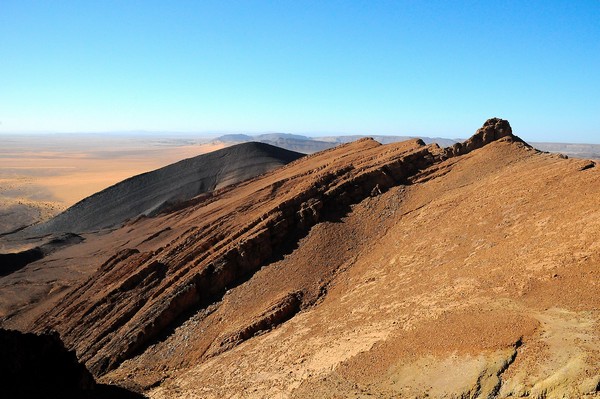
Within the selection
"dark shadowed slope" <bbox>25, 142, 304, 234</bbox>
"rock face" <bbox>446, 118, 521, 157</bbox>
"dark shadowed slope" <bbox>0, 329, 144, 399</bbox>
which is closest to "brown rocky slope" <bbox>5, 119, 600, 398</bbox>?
"rock face" <bbox>446, 118, 521, 157</bbox>

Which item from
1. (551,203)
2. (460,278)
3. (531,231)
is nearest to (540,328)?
(460,278)

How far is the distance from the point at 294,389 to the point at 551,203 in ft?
39.0

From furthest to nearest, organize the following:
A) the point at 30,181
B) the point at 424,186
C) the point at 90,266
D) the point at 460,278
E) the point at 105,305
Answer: the point at 30,181 → the point at 90,266 → the point at 424,186 → the point at 105,305 → the point at 460,278

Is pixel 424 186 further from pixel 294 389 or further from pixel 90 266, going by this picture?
pixel 90 266

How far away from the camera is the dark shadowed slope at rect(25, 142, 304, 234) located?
152ft

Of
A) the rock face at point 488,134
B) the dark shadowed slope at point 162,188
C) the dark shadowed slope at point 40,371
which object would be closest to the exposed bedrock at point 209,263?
the rock face at point 488,134

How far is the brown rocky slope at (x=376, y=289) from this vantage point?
33.8ft

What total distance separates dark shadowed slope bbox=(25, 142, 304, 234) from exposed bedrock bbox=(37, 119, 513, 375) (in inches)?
837

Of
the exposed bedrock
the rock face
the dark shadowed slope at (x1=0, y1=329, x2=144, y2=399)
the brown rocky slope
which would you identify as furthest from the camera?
the rock face

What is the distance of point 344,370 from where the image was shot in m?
11.6

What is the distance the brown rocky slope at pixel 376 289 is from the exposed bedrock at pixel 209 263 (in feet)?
0.28

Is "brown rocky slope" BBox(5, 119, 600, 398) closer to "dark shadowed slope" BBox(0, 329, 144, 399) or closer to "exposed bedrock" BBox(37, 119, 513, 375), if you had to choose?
"exposed bedrock" BBox(37, 119, 513, 375)

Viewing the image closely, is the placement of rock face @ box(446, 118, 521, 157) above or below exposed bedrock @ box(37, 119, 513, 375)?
above

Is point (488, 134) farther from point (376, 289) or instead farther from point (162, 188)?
point (162, 188)
